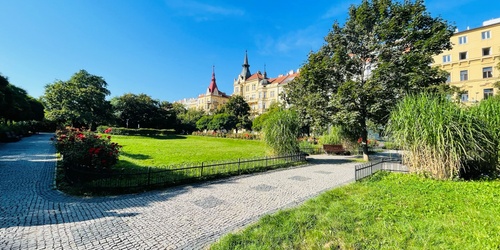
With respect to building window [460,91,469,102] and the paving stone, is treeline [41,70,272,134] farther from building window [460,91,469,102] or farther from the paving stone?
building window [460,91,469,102]

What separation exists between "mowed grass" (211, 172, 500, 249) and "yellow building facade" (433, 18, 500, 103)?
3341 cm

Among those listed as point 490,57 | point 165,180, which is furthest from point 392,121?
point 490,57

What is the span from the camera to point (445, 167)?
24.3 ft

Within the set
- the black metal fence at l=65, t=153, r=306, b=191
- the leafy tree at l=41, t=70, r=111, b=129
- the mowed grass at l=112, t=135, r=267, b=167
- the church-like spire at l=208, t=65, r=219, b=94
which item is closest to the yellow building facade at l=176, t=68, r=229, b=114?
the church-like spire at l=208, t=65, r=219, b=94

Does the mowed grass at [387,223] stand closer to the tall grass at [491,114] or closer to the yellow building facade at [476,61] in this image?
the tall grass at [491,114]

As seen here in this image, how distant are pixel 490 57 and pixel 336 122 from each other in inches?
1281

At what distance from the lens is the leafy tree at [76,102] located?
38.3m

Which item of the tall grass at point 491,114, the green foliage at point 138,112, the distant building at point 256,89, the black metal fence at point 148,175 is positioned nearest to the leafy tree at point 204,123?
the green foliage at point 138,112

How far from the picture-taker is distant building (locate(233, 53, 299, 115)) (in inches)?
2648

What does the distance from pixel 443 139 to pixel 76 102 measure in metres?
49.2

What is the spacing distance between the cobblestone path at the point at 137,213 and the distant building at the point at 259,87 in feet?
186

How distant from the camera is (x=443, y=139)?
23.2 ft

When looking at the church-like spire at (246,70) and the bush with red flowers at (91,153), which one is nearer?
the bush with red flowers at (91,153)

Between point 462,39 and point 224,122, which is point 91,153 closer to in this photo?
point 224,122
